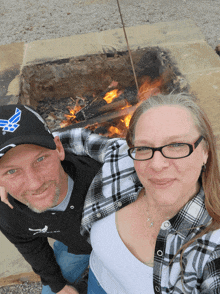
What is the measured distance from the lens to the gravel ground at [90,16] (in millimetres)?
4219

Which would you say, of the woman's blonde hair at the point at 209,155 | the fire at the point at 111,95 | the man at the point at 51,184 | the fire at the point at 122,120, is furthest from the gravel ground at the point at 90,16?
the woman's blonde hair at the point at 209,155

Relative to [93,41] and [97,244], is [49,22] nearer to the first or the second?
[93,41]

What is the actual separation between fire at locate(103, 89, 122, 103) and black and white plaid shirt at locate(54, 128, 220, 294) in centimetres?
189

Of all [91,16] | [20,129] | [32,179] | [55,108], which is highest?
[91,16]

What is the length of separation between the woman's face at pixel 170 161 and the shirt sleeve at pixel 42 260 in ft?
3.74

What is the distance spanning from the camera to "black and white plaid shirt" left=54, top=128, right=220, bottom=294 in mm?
1111

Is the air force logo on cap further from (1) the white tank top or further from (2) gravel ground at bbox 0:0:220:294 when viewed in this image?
(2) gravel ground at bbox 0:0:220:294

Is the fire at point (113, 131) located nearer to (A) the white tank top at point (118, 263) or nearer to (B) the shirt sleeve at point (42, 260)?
(B) the shirt sleeve at point (42, 260)

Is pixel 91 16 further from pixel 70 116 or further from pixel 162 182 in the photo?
pixel 162 182

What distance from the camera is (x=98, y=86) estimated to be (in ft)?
11.6

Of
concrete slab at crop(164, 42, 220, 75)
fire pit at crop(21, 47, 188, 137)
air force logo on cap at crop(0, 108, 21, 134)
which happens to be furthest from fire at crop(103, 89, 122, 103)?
air force logo on cap at crop(0, 108, 21, 134)

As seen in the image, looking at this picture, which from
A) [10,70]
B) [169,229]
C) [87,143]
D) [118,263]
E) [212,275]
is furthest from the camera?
[10,70]

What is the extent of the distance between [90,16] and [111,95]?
6.49ft

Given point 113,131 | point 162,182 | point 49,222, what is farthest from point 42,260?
point 113,131
